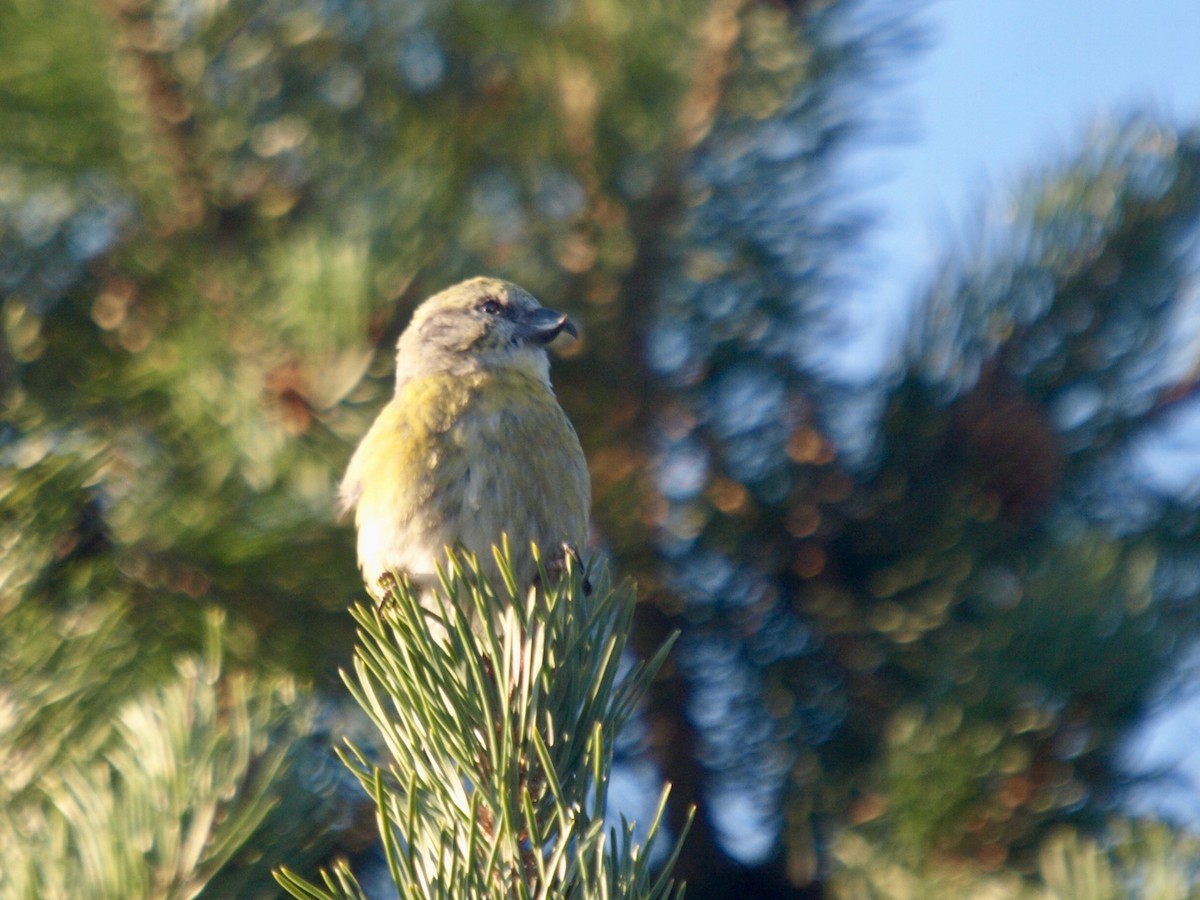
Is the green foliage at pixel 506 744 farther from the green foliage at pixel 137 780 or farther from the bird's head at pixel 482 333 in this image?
the bird's head at pixel 482 333

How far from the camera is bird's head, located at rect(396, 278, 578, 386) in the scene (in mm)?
2438

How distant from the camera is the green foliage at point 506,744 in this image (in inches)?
47.9

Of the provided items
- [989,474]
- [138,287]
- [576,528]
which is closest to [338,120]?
[138,287]

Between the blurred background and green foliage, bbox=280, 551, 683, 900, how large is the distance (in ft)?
0.74

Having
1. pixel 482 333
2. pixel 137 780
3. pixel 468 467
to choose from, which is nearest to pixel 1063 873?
pixel 137 780

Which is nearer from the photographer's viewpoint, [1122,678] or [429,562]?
[1122,678]

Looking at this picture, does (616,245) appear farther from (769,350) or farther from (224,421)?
(224,421)

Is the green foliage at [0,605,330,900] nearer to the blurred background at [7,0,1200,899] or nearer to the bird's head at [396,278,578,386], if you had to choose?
the blurred background at [7,0,1200,899]

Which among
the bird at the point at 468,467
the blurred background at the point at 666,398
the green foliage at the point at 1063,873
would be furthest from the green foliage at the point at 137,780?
the green foliage at the point at 1063,873

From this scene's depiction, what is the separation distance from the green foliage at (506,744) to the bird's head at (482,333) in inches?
36.0

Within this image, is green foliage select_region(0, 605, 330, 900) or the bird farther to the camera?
the bird

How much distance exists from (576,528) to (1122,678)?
0.92m

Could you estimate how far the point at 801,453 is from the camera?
2.35 m

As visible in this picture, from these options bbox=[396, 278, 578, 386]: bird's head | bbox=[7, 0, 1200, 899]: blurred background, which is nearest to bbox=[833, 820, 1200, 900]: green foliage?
bbox=[7, 0, 1200, 899]: blurred background
